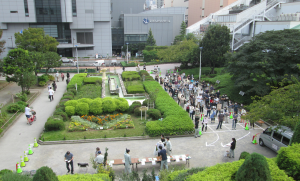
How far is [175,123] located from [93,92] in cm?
1175

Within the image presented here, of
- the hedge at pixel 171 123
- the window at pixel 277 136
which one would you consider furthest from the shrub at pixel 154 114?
the window at pixel 277 136

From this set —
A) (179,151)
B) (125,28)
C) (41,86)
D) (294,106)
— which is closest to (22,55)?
(41,86)

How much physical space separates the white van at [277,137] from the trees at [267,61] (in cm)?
861

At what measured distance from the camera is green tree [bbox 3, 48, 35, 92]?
23.9m

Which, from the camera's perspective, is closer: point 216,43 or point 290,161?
point 290,161

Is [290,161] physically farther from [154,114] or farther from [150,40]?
[150,40]

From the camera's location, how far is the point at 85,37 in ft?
206

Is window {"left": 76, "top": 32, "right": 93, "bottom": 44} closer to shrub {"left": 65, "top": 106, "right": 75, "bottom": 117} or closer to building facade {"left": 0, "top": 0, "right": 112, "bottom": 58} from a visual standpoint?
building facade {"left": 0, "top": 0, "right": 112, "bottom": 58}

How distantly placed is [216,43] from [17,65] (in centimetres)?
2621

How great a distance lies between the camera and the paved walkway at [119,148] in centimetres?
1284

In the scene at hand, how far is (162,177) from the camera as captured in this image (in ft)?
31.4

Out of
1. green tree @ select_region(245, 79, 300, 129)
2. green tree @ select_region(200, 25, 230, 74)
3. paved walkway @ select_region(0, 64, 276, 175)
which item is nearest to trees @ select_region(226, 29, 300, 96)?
paved walkway @ select_region(0, 64, 276, 175)

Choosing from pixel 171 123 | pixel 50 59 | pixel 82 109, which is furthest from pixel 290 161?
pixel 50 59

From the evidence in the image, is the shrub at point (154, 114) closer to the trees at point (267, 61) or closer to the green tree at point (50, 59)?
the trees at point (267, 61)
